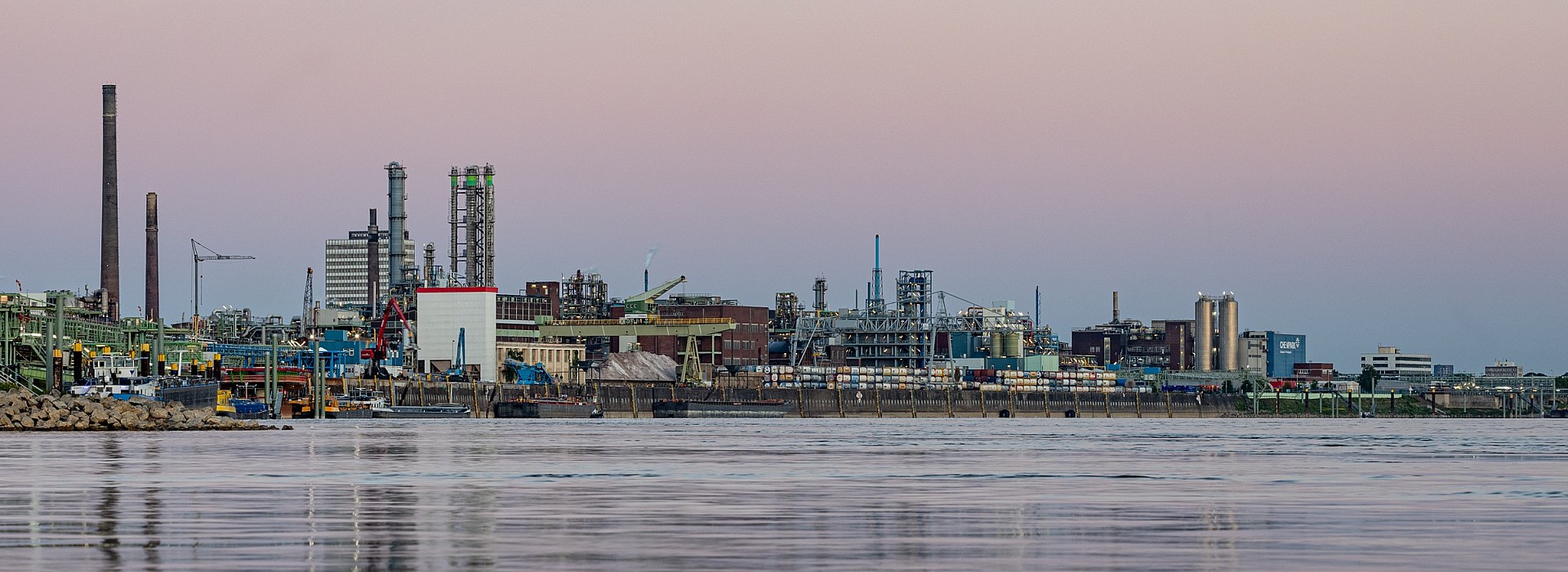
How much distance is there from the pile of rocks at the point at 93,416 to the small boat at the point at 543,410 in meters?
94.5

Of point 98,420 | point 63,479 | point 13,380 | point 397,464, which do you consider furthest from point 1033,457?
point 13,380

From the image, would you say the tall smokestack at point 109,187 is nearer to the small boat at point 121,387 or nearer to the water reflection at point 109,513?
the small boat at point 121,387

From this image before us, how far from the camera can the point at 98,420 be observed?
85500 mm

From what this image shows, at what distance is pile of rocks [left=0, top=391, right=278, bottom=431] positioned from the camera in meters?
82.8

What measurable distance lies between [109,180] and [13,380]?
61.8 meters

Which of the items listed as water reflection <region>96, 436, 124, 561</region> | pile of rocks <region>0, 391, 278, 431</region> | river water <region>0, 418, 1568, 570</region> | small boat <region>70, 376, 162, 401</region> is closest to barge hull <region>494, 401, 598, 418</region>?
small boat <region>70, 376, 162, 401</region>

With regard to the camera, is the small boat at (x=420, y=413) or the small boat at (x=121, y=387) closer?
the small boat at (x=121, y=387)

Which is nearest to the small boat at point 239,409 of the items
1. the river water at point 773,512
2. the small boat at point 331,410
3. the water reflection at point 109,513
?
the small boat at point 331,410

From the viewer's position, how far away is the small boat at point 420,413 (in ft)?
557

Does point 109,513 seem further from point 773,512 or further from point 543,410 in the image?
point 543,410

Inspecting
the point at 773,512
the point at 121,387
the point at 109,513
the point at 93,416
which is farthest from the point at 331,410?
the point at 773,512

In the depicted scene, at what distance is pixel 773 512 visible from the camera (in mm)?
23797

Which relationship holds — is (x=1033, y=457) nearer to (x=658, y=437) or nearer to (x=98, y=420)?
(x=658, y=437)

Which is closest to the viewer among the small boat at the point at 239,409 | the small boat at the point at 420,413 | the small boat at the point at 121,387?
the small boat at the point at 121,387
